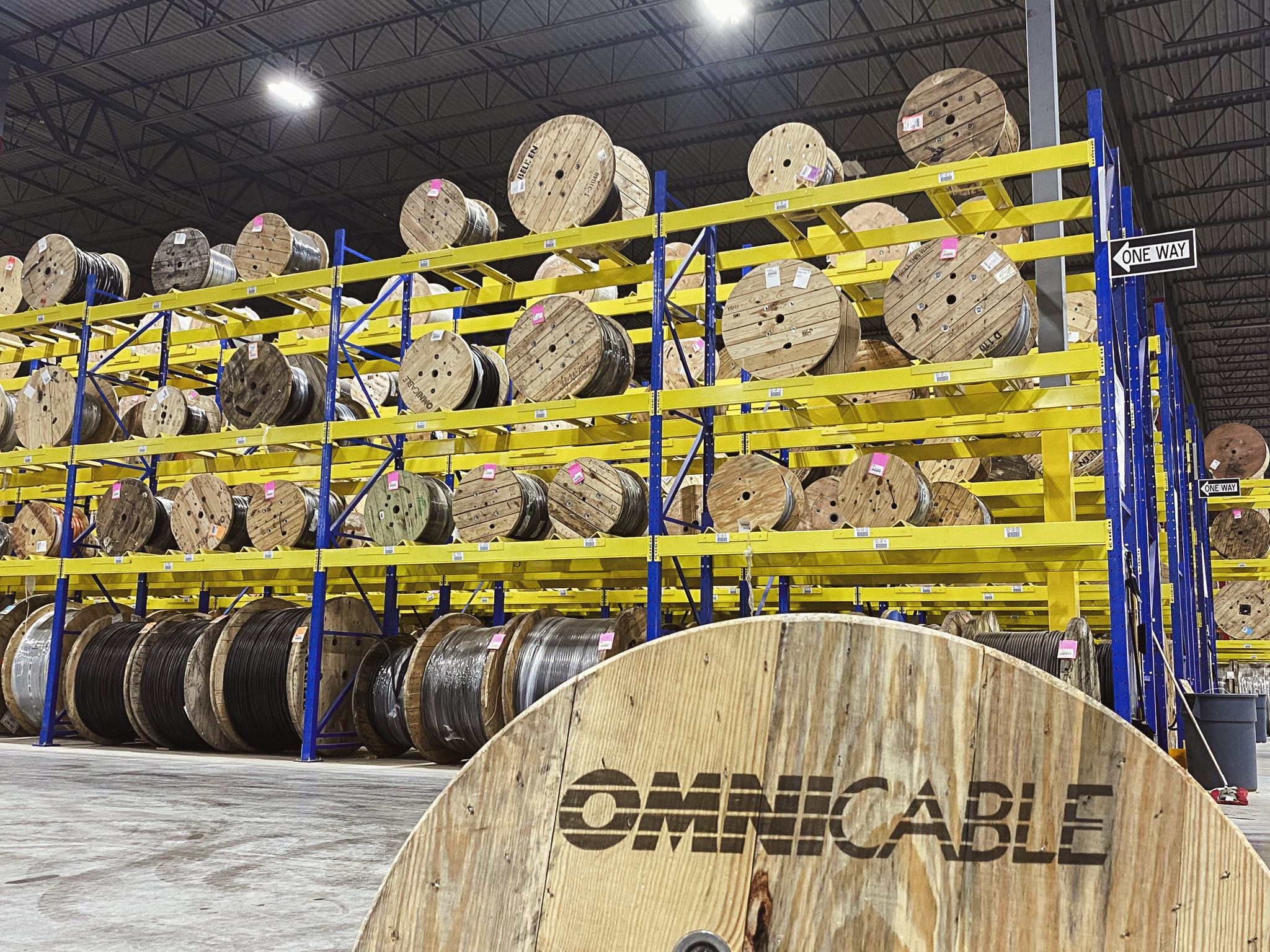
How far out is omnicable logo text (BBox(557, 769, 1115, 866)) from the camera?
1321 mm

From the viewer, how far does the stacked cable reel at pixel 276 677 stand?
915 centimetres

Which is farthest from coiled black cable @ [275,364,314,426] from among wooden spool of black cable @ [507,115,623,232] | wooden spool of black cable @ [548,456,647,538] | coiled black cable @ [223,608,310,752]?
wooden spool of black cable @ [548,456,647,538]

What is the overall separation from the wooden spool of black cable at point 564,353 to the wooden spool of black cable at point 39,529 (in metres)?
5.84

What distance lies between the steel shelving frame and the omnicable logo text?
16.1 ft

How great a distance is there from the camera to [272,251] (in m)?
10.5

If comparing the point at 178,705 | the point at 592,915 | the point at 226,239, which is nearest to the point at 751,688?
the point at 592,915

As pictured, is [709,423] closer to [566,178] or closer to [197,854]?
[566,178]

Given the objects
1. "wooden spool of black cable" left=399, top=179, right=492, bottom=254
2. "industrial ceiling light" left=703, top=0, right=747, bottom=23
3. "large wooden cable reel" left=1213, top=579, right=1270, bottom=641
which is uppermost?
"industrial ceiling light" left=703, top=0, right=747, bottom=23

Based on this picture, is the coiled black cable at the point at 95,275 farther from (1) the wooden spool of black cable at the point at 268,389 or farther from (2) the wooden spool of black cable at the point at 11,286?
(1) the wooden spool of black cable at the point at 268,389

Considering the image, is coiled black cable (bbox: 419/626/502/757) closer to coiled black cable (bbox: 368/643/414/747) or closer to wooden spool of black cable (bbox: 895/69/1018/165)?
coiled black cable (bbox: 368/643/414/747)

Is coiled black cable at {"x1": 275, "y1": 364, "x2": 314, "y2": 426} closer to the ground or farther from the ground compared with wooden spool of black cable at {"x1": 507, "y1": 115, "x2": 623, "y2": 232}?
closer to the ground

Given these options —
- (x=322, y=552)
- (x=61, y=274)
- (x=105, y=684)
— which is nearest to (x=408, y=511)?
(x=322, y=552)

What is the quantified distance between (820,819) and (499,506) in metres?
7.27

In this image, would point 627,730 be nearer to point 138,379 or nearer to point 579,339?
point 579,339
